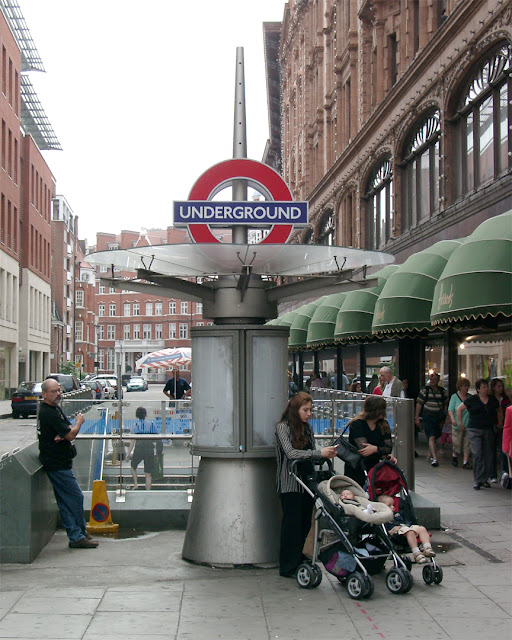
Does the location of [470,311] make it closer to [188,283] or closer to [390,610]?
[188,283]

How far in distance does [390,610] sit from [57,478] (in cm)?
388

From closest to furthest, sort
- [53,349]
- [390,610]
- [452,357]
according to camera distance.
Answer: [390,610] < [452,357] < [53,349]

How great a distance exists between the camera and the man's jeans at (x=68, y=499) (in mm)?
8734

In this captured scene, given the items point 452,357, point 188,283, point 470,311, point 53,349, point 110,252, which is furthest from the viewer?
point 53,349

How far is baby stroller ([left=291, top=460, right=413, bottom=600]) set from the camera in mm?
6938

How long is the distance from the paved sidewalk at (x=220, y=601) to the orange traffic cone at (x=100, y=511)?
729 millimetres

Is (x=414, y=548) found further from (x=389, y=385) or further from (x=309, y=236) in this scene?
(x=309, y=236)

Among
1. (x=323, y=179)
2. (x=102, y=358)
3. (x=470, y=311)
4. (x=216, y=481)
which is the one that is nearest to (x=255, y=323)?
(x=216, y=481)

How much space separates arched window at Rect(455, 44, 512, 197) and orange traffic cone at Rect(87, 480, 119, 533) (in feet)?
37.7

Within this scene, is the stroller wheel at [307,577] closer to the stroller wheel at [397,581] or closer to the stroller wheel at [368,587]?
the stroller wheel at [368,587]

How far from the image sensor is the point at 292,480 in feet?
25.0

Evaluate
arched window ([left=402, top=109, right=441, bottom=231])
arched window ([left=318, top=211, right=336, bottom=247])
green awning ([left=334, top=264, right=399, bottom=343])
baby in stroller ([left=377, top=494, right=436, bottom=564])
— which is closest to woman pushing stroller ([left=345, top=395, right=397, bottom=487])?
baby in stroller ([left=377, top=494, right=436, bottom=564])

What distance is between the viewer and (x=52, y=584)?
7301 mm

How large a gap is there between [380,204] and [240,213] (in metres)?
23.1
